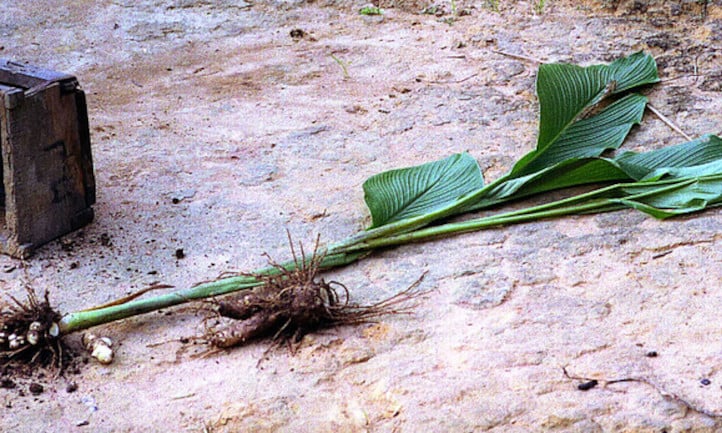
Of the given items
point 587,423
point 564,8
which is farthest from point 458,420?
point 564,8

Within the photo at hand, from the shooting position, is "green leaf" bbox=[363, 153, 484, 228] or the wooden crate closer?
the wooden crate

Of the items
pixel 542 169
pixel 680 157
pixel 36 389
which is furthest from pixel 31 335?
pixel 680 157

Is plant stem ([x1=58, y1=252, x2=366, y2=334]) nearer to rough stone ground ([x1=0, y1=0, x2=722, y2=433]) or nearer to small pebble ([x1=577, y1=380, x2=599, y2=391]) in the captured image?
rough stone ground ([x1=0, y1=0, x2=722, y2=433])

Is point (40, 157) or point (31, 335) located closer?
point (31, 335)

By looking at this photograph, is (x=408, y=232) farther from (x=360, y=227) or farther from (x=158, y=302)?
(x=158, y=302)

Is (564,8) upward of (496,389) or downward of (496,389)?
upward

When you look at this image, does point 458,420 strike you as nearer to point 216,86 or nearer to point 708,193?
point 708,193

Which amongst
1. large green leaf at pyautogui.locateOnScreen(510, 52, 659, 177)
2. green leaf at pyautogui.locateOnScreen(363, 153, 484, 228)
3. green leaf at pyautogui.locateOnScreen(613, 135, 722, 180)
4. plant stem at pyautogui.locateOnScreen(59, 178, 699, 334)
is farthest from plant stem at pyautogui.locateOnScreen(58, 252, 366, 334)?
green leaf at pyautogui.locateOnScreen(613, 135, 722, 180)
